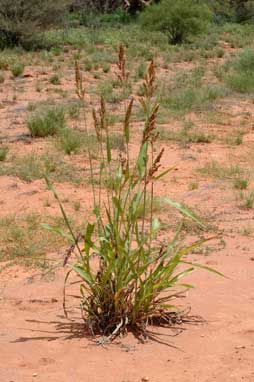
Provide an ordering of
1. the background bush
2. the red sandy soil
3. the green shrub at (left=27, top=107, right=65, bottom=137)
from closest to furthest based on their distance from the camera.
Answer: the red sandy soil, the green shrub at (left=27, top=107, right=65, bottom=137), the background bush

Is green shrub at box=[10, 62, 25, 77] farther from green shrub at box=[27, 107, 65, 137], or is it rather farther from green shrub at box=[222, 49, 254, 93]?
green shrub at box=[27, 107, 65, 137]


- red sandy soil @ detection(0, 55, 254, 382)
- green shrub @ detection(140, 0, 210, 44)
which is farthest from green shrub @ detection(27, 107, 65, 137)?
green shrub @ detection(140, 0, 210, 44)

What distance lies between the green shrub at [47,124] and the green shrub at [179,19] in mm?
12633

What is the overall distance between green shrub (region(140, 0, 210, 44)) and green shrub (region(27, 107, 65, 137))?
1263cm

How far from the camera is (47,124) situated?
1034 cm


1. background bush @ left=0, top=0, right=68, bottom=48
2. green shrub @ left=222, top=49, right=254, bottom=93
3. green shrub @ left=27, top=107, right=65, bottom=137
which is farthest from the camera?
background bush @ left=0, top=0, right=68, bottom=48

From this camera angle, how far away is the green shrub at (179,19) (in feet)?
74.3

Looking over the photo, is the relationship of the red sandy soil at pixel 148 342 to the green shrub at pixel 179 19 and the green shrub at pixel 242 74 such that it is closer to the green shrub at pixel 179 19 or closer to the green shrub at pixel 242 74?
the green shrub at pixel 242 74

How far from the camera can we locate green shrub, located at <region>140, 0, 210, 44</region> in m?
22.7

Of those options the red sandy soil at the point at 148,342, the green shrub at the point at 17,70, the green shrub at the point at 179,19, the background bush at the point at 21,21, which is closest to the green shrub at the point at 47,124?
the red sandy soil at the point at 148,342

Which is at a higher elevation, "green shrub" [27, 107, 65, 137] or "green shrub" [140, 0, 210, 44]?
"green shrub" [140, 0, 210, 44]

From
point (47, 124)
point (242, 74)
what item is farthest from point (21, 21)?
point (47, 124)

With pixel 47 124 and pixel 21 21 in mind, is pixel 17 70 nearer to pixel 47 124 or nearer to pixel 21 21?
pixel 21 21

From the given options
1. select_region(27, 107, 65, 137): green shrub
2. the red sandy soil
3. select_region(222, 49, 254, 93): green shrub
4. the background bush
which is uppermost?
the background bush
